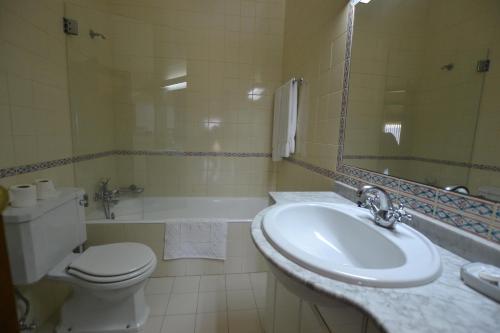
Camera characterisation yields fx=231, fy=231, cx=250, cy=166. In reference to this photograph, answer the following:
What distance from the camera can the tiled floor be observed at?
1.44 metres

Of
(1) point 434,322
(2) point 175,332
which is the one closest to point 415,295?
(1) point 434,322

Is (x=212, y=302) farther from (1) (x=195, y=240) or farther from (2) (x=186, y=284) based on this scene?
(1) (x=195, y=240)

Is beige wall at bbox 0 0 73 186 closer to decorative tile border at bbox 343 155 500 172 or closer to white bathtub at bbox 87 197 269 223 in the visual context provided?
white bathtub at bbox 87 197 269 223

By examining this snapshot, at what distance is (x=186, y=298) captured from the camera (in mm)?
1675

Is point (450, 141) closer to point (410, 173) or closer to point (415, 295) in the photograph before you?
point (410, 173)

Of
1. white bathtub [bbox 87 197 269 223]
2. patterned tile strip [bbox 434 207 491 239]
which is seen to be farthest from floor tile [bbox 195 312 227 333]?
patterned tile strip [bbox 434 207 491 239]

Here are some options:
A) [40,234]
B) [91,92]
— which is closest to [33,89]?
[91,92]

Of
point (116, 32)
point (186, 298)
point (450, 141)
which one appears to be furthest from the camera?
point (116, 32)

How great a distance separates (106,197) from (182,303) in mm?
1226

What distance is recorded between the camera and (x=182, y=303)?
1626mm

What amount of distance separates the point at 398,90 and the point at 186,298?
1.83 meters

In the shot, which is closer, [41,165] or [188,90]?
[41,165]

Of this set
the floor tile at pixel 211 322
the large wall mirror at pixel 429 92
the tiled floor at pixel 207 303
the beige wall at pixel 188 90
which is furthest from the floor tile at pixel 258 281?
the large wall mirror at pixel 429 92

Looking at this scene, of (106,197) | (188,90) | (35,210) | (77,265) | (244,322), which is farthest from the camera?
(188,90)
